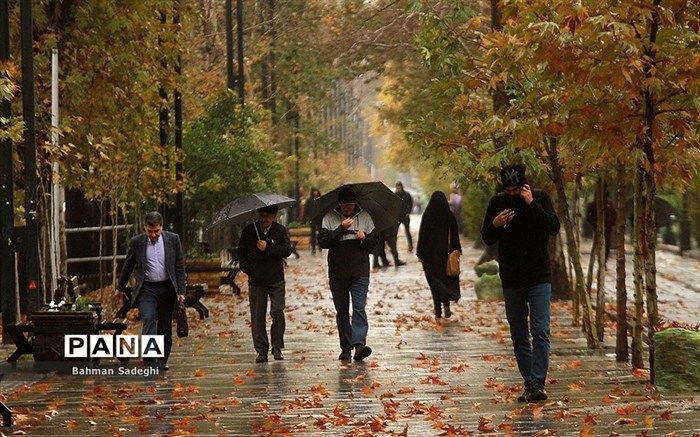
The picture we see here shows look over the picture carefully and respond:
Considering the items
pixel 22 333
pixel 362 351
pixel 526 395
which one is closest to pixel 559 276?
pixel 362 351

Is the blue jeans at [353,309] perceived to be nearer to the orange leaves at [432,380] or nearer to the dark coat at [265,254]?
the dark coat at [265,254]

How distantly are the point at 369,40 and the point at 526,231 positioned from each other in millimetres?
26143

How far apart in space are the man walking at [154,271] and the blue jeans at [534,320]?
4.14 meters

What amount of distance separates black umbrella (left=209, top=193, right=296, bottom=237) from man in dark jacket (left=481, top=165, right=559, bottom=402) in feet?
14.3

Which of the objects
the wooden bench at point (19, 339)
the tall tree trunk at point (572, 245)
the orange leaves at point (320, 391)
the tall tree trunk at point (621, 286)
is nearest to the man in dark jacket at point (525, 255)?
the orange leaves at point (320, 391)

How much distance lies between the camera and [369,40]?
124ft

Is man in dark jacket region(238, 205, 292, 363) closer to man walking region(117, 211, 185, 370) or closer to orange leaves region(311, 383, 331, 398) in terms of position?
man walking region(117, 211, 185, 370)

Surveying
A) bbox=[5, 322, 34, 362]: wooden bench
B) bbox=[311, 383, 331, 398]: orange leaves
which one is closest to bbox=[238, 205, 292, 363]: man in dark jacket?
bbox=[5, 322, 34, 362]: wooden bench

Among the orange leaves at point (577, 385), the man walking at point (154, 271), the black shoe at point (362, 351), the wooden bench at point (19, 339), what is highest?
the man walking at point (154, 271)

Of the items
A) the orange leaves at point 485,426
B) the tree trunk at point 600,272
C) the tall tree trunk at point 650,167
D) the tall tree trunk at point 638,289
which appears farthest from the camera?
the tree trunk at point 600,272

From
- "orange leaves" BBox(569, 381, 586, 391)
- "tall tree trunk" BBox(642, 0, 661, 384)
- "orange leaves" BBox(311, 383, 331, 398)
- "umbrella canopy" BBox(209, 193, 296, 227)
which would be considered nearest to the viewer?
"tall tree trunk" BBox(642, 0, 661, 384)

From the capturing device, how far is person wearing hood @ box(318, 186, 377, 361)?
15.9 m

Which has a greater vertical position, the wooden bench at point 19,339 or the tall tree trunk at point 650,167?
the tall tree trunk at point 650,167

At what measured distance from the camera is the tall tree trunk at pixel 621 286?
15.5 meters
